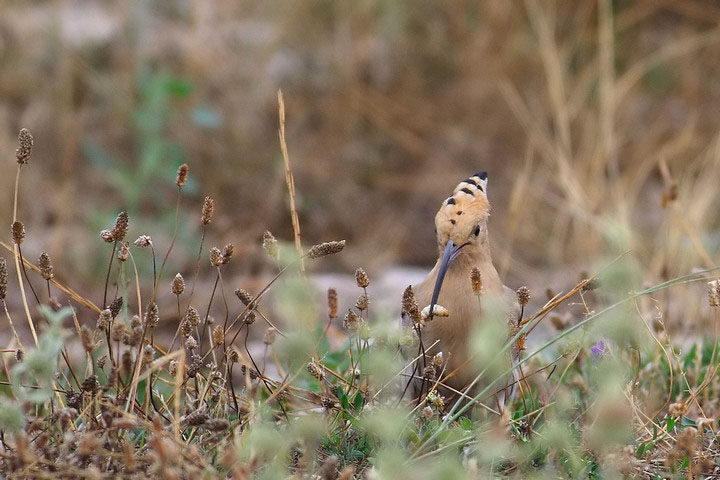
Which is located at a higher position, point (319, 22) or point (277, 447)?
point (319, 22)

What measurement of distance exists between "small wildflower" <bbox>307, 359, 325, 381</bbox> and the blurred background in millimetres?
2944

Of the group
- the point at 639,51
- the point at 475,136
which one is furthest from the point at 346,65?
the point at 639,51

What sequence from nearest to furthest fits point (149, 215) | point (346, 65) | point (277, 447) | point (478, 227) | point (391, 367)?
point (277, 447) < point (391, 367) < point (478, 227) < point (149, 215) < point (346, 65)

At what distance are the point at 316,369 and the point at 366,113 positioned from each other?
4.08 m

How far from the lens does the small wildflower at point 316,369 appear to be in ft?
7.36

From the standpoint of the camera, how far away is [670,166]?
5.90 metres

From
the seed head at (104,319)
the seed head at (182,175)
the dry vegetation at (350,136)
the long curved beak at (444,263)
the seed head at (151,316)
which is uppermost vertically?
the dry vegetation at (350,136)

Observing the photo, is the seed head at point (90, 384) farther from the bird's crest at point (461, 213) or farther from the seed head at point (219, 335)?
the bird's crest at point (461, 213)

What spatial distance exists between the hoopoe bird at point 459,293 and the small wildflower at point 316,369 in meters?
0.30

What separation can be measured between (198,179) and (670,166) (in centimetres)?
257

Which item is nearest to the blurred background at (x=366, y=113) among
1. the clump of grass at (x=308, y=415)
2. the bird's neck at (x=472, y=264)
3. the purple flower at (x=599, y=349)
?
the bird's neck at (x=472, y=264)

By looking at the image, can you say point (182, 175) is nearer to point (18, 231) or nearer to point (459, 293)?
point (18, 231)

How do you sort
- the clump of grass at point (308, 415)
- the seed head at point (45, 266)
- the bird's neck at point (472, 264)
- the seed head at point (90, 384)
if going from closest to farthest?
the clump of grass at point (308, 415) < the seed head at point (90, 384) < the seed head at point (45, 266) < the bird's neck at point (472, 264)

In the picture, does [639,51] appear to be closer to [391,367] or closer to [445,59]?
[445,59]
